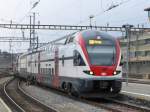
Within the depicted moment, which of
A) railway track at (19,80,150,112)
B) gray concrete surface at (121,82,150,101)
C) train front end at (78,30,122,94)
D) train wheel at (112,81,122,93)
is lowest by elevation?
railway track at (19,80,150,112)

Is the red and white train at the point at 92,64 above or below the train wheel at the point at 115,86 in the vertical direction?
above

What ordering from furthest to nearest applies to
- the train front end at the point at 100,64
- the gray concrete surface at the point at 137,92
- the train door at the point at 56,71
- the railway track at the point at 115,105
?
the train door at the point at 56,71
the gray concrete surface at the point at 137,92
the train front end at the point at 100,64
the railway track at the point at 115,105

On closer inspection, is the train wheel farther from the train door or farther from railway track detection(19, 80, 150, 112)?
the train door

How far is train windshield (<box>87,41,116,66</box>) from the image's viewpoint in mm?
20422

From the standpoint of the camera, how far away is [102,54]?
20.6m

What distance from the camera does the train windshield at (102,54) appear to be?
20.4 metres

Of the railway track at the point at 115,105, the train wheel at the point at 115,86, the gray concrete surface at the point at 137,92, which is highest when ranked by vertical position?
the train wheel at the point at 115,86

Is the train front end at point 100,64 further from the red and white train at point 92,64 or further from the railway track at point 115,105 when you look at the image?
the railway track at point 115,105

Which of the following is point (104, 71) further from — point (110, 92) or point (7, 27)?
point (7, 27)

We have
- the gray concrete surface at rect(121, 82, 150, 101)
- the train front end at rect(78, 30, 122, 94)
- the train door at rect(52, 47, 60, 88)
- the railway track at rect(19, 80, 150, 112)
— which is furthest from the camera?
the train door at rect(52, 47, 60, 88)

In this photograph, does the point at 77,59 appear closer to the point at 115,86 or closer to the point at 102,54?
the point at 102,54

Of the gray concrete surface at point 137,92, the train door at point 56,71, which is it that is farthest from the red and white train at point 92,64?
the gray concrete surface at point 137,92

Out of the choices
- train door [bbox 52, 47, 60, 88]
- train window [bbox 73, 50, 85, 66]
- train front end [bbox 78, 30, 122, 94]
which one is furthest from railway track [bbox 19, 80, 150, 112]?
train door [bbox 52, 47, 60, 88]

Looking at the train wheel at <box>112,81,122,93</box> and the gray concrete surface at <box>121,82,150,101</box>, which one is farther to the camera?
the gray concrete surface at <box>121,82,150,101</box>
